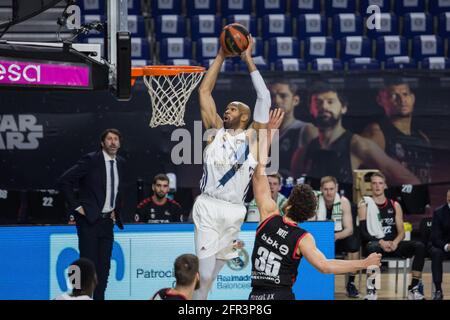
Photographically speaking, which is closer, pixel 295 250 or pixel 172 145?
pixel 295 250

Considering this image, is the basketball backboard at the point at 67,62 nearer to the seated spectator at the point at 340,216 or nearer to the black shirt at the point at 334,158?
the seated spectator at the point at 340,216

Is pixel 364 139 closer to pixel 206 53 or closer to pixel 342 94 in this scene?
pixel 342 94

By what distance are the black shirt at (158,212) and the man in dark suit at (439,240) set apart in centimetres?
313

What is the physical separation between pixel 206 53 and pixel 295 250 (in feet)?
26.1

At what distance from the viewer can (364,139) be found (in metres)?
15.0

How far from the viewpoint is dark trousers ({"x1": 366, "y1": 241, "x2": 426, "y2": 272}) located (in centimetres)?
1295

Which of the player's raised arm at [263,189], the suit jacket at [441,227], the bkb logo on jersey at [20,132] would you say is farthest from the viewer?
the bkb logo on jersey at [20,132]

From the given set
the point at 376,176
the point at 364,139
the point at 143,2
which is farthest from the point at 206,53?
the point at 376,176

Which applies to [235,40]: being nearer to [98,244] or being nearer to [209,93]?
[209,93]

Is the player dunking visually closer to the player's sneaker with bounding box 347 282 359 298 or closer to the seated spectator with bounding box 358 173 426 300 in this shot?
the player's sneaker with bounding box 347 282 359 298

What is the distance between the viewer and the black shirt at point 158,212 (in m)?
12.6

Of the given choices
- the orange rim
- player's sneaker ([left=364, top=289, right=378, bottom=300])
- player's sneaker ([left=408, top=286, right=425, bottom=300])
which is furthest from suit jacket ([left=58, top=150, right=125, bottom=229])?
player's sneaker ([left=408, top=286, right=425, bottom=300])

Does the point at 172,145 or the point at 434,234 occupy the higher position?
the point at 172,145

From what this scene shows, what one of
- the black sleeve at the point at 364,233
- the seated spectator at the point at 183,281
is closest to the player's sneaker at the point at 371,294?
the black sleeve at the point at 364,233
